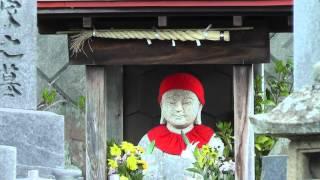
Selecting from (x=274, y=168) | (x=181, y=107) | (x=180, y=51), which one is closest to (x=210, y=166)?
(x=181, y=107)

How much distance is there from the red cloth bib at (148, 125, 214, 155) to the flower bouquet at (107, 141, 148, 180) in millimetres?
593

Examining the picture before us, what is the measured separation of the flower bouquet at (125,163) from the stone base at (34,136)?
798 mm

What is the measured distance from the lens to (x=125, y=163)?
1056 cm

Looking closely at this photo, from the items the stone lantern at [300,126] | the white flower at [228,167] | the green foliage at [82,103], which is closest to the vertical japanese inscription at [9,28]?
the white flower at [228,167]

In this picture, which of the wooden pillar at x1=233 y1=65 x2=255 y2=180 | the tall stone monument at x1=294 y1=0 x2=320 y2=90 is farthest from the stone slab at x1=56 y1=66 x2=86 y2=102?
the tall stone monument at x1=294 y1=0 x2=320 y2=90

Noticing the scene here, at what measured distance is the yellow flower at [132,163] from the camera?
10.5 meters

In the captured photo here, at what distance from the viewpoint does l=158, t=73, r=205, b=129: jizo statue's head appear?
11.1 metres

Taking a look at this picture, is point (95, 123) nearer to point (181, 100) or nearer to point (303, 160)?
point (181, 100)

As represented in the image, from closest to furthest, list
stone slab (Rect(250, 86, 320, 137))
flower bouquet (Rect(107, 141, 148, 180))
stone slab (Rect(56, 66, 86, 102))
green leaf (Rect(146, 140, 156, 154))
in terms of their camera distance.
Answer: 1. stone slab (Rect(250, 86, 320, 137))
2. flower bouquet (Rect(107, 141, 148, 180))
3. green leaf (Rect(146, 140, 156, 154))
4. stone slab (Rect(56, 66, 86, 102))

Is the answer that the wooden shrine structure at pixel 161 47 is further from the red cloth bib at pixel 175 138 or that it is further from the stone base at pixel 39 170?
the stone base at pixel 39 170

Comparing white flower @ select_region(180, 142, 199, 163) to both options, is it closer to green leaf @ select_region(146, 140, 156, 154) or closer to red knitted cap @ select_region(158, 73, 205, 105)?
green leaf @ select_region(146, 140, 156, 154)

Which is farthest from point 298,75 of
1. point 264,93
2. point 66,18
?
point 264,93

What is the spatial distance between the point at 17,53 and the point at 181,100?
2048mm

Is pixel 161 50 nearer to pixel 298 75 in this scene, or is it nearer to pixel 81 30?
pixel 81 30
